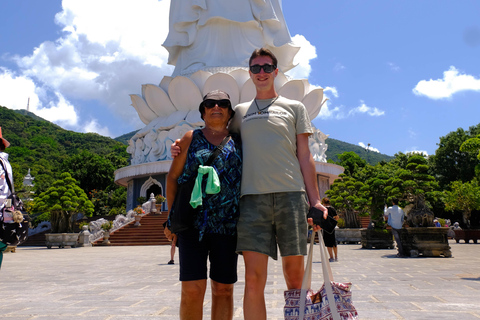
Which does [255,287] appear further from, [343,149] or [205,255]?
[343,149]

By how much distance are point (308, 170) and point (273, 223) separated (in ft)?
1.35

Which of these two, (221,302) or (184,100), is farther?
(184,100)

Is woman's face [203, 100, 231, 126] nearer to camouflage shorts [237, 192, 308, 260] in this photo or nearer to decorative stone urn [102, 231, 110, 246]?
camouflage shorts [237, 192, 308, 260]

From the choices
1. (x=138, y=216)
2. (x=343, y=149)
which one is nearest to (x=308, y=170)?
(x=138, y=216)

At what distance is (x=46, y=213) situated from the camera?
18953mm

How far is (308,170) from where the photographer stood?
2.79 metres

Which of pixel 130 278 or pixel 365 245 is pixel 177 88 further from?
pixel 130 278

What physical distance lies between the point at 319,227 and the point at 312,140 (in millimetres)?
23988

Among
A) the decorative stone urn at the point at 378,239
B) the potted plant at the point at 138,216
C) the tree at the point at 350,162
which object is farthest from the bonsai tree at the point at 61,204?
the tree at the point at 350,162

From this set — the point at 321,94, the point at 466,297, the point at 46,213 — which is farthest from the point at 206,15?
the point at 466,297

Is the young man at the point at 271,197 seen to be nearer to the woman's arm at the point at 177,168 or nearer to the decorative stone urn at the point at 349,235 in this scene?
the woman's arm at the point at 177,168

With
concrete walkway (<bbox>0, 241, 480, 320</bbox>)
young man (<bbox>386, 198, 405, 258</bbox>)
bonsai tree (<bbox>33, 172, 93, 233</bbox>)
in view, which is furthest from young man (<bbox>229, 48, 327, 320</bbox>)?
bonsai tree (<bbox>33, 172, 93, 233</bbox>)

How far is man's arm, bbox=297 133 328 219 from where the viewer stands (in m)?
2.73

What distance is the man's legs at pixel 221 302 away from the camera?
9.01ft
